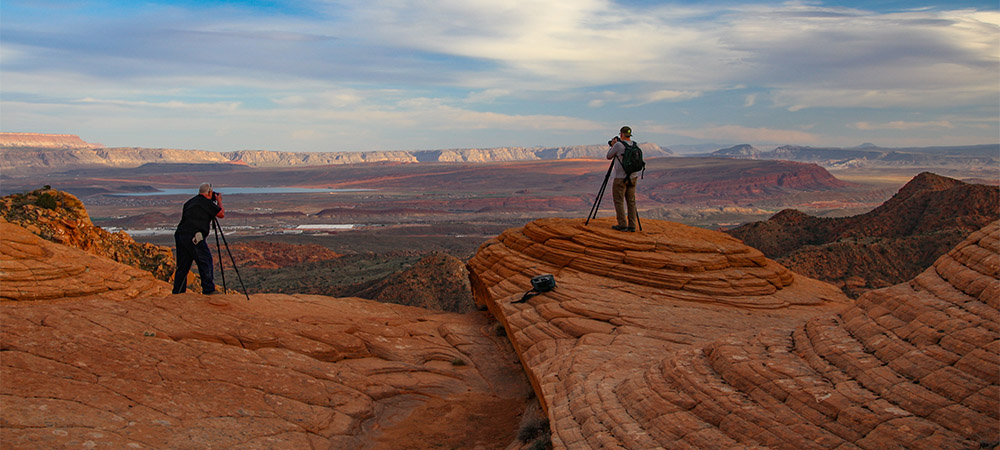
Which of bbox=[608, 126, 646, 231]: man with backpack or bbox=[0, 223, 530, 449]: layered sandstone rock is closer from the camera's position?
bbox=[0, 223, 530, 449]: layered sandstone rock

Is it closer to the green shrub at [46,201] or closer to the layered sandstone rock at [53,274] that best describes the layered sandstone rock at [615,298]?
the layered sandstone rock at [53,274]

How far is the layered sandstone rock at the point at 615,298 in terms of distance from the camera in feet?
29.0

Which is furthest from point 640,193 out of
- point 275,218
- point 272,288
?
point 272,288

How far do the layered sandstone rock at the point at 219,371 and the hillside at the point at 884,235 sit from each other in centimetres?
2277

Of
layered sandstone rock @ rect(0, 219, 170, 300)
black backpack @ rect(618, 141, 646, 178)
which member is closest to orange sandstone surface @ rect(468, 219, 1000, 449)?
black backpack @ rect(618, 141, 646, 178)

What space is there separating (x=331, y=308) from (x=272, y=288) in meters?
23.5

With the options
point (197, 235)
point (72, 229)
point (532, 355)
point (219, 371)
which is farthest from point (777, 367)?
point (72, 229)

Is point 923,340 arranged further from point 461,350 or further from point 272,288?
point 272,288

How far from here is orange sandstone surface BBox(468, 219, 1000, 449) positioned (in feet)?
16.9

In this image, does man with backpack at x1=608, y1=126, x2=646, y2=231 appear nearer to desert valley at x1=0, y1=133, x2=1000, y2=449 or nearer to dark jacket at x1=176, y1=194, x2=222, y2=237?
desert valley at x1=0, y1=133, x2=1000, y2=449

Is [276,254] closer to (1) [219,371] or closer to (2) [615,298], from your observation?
(2) [615,298]

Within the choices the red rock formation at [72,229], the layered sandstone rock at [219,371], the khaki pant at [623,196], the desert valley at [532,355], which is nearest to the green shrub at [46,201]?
the red rock formation at [72,229]

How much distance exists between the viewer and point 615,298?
11.9 metres

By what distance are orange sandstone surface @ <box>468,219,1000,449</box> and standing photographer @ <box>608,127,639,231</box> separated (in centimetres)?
301
